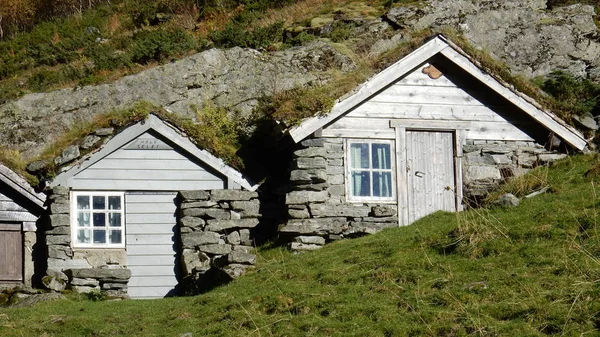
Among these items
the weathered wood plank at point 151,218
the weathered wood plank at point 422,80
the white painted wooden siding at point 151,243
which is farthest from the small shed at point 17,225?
the weathered wood plank at point 422,80

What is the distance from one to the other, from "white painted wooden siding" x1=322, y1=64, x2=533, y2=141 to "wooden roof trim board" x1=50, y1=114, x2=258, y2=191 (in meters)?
2.30

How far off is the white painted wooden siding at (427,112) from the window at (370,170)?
0.77ft

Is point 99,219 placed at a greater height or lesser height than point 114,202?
lesser

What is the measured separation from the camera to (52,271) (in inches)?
767

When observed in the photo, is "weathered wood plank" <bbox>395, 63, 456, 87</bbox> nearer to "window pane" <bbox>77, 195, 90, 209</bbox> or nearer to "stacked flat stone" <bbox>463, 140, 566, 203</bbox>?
"stacked flat stone" <bbox>463, 140, 566, 203</bbox>

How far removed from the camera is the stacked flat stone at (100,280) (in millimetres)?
19250

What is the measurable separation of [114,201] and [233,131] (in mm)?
3713

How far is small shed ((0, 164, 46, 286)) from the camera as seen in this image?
19.8 metres

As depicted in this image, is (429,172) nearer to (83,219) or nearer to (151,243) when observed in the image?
(151,243)

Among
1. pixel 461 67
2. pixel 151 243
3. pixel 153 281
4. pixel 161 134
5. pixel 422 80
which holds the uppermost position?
pixel 461 67

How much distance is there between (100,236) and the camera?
20.4 metres

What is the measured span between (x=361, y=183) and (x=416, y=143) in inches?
60.4

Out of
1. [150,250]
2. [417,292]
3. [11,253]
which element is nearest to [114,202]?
[150,250]

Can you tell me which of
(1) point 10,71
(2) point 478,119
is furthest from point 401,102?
(1) point 10,71
